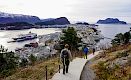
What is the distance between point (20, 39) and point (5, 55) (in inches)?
2060

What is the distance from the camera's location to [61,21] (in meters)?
177

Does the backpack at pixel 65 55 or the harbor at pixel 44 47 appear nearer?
the backpack at pixel 65 55

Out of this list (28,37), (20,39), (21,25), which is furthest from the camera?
(21,25)

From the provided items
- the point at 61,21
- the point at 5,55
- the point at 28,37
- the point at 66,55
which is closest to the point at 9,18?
the point at 61,21

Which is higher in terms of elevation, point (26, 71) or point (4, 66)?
point (26, 71)

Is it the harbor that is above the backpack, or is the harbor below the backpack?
below

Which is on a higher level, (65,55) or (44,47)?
(65,55)

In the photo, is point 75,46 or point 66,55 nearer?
point 66,55

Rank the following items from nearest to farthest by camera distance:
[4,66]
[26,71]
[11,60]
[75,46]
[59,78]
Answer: [59,78] < [26,71] < [4,66] < [11,60] < [75,46]

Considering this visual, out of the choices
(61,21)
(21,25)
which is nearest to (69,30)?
(21,25)

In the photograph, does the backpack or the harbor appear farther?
the harbor

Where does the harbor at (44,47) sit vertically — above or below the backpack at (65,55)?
below

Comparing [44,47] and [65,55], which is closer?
[65,55]

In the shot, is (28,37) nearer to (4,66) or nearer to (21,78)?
(4,66)
